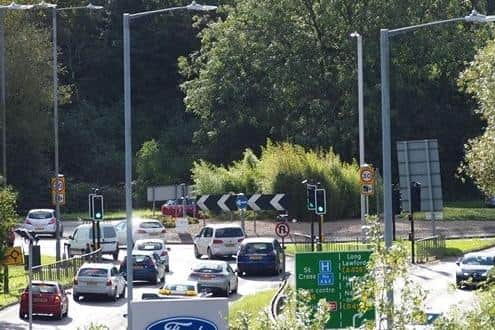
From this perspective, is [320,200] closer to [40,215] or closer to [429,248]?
[429,248]

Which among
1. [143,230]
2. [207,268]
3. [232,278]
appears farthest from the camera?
[143,230]

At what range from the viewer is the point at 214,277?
41656mm

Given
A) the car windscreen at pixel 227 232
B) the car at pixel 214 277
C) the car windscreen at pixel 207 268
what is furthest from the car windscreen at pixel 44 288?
the car windscreen at pixel 227 232

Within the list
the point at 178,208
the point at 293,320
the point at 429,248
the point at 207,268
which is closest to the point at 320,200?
the point at 207,268

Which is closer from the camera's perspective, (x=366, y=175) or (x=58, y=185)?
(x=366, y=175)

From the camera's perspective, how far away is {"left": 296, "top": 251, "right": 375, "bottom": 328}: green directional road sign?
23.3 meters

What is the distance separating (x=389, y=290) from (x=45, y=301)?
26133 millimetres

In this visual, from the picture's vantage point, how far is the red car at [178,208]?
225 feet

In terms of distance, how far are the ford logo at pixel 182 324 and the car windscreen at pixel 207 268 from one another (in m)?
25.0

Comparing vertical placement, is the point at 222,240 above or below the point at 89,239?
below

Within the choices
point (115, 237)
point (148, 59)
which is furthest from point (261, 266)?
point (148, 59)

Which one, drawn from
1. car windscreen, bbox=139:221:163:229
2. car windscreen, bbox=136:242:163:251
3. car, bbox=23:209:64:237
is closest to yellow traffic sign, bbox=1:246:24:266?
car windscreen, bbox=136:242:163:251

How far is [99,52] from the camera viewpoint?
320ft

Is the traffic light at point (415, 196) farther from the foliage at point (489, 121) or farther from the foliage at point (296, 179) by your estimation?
the foliage at point (296, 179)
